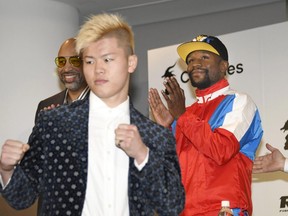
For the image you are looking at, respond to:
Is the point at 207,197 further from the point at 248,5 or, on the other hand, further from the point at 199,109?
the point at 248,5

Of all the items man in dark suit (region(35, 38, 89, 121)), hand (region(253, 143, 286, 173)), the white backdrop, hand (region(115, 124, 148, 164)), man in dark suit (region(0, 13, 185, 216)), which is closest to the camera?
hand (region(115, 124, 148, 164))

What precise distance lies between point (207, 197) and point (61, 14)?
4.31 meters

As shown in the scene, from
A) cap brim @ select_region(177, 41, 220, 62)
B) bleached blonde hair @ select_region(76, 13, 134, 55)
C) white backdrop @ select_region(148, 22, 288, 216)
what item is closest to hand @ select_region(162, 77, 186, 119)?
cap brim @ select_region(177, 41, 220, 62)

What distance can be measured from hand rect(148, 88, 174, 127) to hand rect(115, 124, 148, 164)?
78.8 inches

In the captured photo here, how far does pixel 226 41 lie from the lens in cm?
614

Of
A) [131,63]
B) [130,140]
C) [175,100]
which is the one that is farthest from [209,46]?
[130,140]

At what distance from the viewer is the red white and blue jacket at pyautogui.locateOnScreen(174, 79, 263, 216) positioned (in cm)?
429

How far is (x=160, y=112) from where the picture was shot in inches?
190

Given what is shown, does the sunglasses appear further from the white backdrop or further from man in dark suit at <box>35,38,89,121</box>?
the white backdrop

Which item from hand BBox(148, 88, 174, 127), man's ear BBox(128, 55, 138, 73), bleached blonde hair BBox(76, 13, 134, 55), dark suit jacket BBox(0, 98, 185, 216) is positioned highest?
bleached blonde hair BBox(76, 13, 134, 55)

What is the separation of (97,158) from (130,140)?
0.29m

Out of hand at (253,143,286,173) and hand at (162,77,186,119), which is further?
hand at (253,143,286,173)

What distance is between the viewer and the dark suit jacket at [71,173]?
2814 mm

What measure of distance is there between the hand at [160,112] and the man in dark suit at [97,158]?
173 cm
